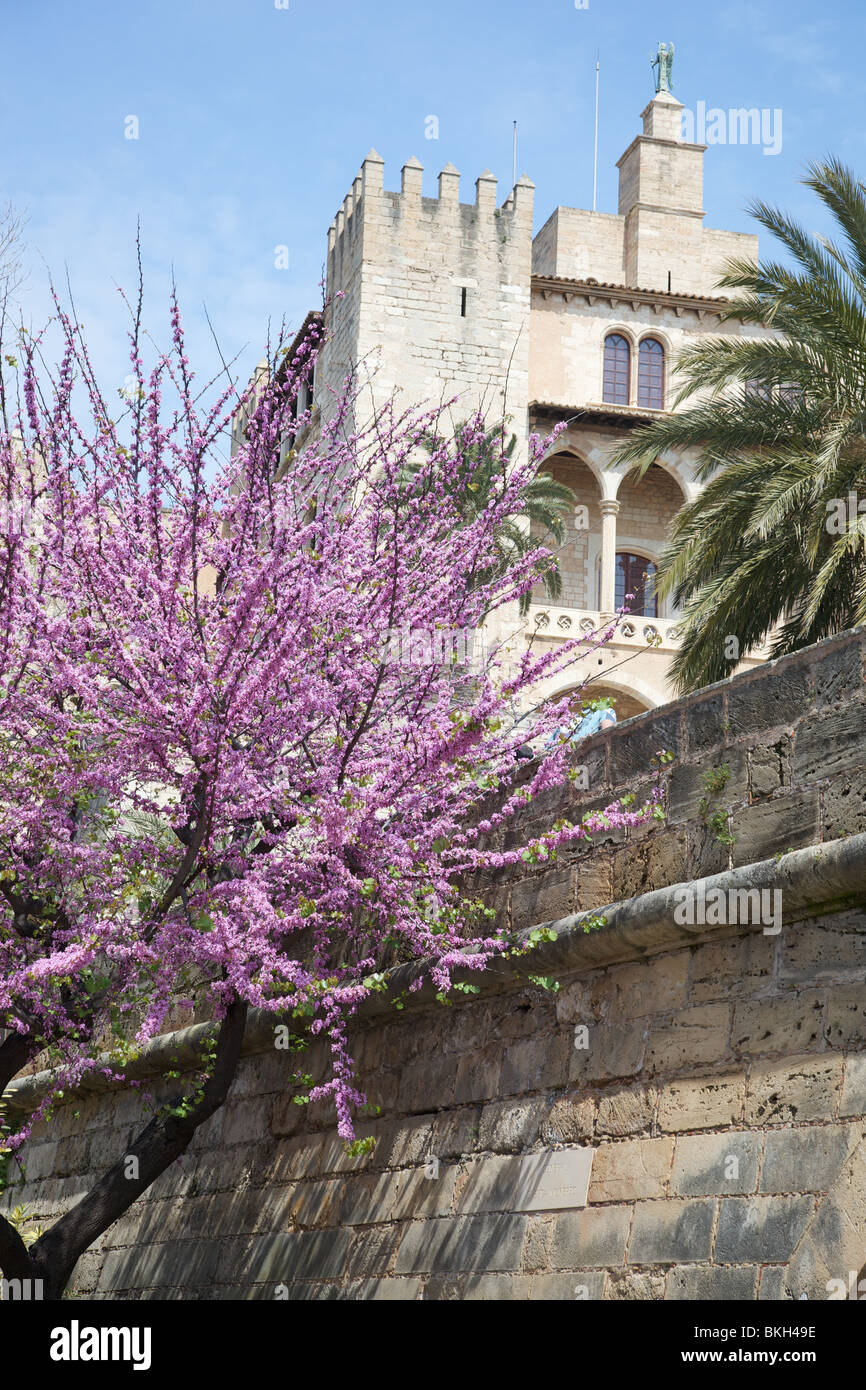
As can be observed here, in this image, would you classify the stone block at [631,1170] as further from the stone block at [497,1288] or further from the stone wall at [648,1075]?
the stone block at [497,1288]

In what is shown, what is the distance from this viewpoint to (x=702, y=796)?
6660mm

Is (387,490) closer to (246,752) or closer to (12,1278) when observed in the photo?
(246,752)

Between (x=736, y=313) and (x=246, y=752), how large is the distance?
899 cm

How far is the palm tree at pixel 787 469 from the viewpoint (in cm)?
A: 1352

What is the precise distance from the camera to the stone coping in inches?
225

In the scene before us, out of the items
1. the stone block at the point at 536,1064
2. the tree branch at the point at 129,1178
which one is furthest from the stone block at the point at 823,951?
the tree branch at the point at 129,1178

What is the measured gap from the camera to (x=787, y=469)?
13836 mm

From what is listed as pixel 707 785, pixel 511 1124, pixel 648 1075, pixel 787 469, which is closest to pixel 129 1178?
pixel 511 1124

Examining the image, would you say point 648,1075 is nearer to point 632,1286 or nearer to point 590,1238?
point 590,1238

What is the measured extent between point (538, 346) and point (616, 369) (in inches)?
71.6

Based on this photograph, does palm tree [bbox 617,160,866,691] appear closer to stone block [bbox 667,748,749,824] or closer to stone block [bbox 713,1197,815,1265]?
stone block [bbox 667,748,749,824]

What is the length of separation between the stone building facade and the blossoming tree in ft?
78.7

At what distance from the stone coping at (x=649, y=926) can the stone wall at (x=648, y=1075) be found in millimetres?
11
